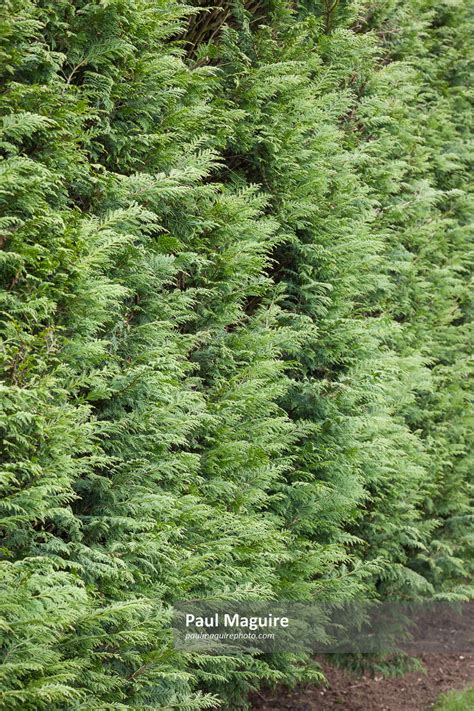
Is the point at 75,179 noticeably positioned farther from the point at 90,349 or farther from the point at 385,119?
the point at 385,119

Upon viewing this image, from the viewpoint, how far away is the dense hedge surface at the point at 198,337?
3402mm

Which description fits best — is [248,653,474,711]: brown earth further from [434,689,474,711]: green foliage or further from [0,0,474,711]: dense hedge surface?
[0,0,474,711]: dense hedge surface

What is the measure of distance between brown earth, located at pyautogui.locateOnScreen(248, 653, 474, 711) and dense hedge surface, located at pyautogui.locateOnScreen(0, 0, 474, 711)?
1.13ft

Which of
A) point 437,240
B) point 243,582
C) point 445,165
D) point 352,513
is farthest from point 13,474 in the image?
point 445,165

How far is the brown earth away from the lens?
5480 millimetres

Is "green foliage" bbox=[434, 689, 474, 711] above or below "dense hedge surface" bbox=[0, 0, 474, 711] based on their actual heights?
below

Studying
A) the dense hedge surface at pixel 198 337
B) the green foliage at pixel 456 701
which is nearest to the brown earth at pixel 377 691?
the green foliage at pixel 456 701

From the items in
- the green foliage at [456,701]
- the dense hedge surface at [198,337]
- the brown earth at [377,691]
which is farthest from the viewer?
the green foliage at [456,701]

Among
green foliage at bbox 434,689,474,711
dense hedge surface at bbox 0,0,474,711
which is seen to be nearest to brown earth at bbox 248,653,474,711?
green foliage at bbox 434,689,474,711

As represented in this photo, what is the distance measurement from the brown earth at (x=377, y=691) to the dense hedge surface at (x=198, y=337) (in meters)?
0.35

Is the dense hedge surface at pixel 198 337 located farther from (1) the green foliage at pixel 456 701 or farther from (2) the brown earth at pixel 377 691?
(1) the green foliage at pixel 456 701

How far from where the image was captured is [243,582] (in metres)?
4.47

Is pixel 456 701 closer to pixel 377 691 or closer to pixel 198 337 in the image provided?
pixel 377 691

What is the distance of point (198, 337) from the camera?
4523 mm
